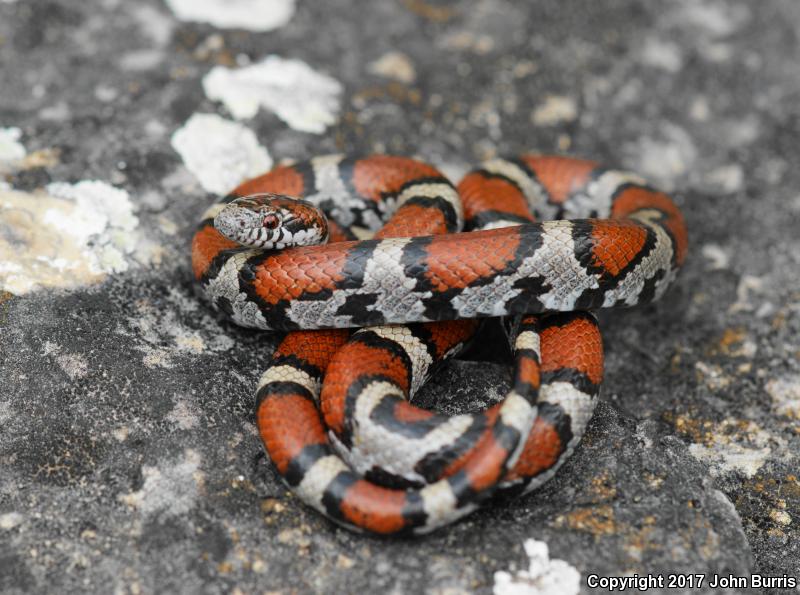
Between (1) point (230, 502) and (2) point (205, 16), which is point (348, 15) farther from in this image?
(1) point (230, 502)

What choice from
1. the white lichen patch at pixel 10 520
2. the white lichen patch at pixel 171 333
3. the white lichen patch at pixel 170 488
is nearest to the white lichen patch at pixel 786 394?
the white lichen patch at pixel 171 333

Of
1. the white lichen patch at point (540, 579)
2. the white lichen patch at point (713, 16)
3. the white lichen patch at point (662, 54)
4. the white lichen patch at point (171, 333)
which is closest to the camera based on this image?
the white lichen patch at point (540, 579)

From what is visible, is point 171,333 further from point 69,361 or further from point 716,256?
point 716,256

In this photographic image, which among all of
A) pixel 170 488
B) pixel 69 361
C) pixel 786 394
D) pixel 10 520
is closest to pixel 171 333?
pixel 69 361

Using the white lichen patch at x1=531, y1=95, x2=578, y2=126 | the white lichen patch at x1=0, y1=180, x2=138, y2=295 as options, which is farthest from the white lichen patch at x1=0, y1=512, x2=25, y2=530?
the white lichen patch at x1=531, y1=95, x2=578, y2=126

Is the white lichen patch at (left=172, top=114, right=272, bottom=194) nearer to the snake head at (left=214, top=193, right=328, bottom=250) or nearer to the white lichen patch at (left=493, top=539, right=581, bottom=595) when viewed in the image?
the snake head at (left=214, top=193, right=328, bottom=250)

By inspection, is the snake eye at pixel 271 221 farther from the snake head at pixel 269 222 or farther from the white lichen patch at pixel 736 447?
the white lichen patch at pixel 736 447
